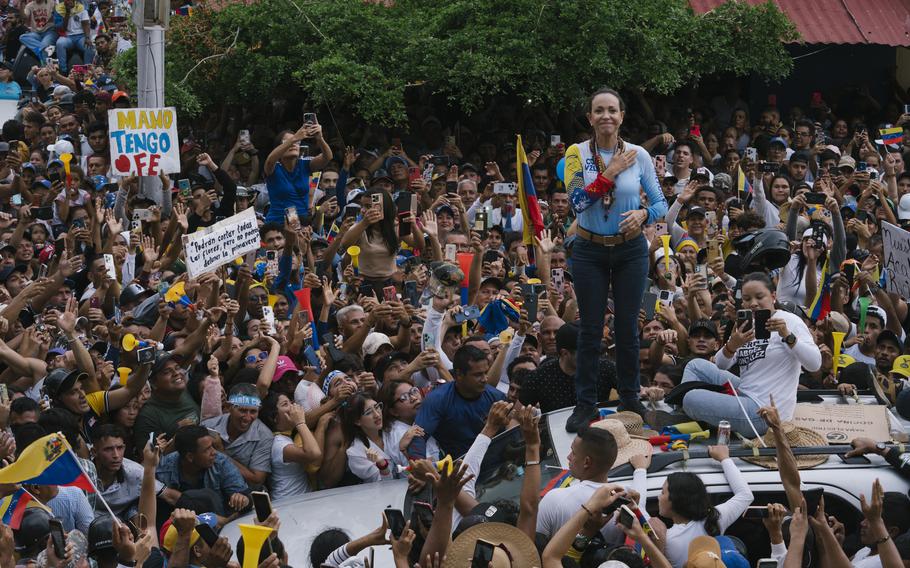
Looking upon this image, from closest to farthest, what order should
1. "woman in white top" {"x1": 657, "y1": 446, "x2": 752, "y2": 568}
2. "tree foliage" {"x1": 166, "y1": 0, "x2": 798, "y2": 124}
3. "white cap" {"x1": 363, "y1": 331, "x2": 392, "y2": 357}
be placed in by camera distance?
"woman in white top" {"x1": 657, "y1": 446, "x2": 752, "y2": 568}, "white cap" {"x1": 363, "y1": 331, "x2": 392, "y2": 357}, "tree foliage" {"x1": 166, "y1": 0, "x2": 798, "y2": 124}

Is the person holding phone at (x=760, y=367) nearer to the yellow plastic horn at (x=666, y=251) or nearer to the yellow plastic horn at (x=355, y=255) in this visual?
the yellow plastic horn at (x=666, y=251)

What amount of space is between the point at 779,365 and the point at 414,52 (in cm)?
940

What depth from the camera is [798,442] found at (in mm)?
7152

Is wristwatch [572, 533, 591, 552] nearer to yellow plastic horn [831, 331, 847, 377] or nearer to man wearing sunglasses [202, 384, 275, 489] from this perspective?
man wearing sunglasses [202, 384, 275, 489]

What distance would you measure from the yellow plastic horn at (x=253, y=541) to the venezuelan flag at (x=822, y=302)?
660cm

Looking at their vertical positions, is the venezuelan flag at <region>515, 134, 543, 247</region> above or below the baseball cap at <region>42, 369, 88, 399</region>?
above

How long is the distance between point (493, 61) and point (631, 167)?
804cm

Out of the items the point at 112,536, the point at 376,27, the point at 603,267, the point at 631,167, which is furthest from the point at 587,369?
the point at 376,27

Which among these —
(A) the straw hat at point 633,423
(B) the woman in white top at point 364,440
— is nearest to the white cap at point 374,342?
(B) the woman in white top at point 364,440

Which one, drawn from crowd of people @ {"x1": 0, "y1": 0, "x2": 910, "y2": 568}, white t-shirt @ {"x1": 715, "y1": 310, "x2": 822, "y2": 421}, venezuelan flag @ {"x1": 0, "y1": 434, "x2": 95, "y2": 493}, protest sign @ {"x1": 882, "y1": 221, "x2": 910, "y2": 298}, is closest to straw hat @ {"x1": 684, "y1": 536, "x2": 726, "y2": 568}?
crowd of people @ {"x1": 0, "y1": 0, "x2": 910, "y2": 568}

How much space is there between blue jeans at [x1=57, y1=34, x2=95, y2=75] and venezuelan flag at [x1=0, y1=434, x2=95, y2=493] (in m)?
15.4

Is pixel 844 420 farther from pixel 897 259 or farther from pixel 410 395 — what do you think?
pixel 897 259

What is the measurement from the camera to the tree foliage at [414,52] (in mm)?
15812

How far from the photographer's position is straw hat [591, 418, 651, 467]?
7.05 m
